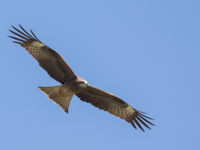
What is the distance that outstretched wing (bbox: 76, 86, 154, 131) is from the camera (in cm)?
1750

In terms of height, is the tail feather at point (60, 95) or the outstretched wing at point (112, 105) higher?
the outstretched wing at point (112, 105)

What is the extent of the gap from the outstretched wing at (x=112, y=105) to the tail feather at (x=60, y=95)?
40 cm

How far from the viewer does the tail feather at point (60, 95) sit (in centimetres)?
1709

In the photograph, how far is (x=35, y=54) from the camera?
17.0 m

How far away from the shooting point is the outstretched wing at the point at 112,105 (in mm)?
17500

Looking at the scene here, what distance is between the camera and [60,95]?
56.5ft

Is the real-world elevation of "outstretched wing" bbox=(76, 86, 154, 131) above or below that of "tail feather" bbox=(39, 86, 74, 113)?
above

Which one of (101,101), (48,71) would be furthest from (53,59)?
(101,101)

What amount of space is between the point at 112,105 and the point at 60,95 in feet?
5.36

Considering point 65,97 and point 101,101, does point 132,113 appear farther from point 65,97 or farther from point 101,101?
point 65,97

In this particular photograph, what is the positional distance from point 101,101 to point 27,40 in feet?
9.38

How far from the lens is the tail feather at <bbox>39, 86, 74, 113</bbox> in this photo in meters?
17.1

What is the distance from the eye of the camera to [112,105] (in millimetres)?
17703

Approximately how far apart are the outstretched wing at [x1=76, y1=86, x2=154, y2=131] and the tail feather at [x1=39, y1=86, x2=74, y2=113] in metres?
0.40
